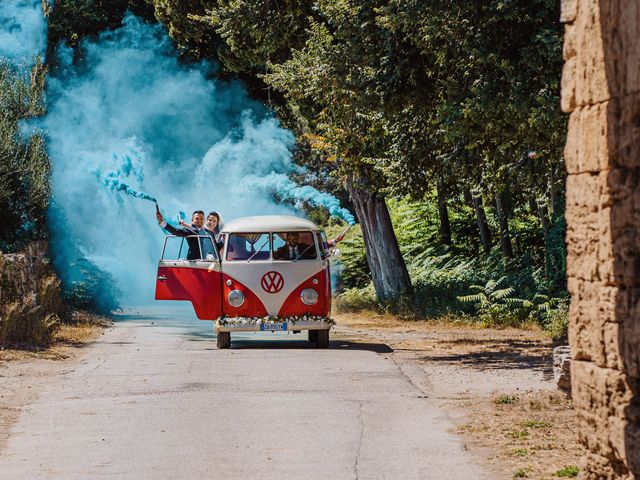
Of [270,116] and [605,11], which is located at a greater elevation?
[270,116]

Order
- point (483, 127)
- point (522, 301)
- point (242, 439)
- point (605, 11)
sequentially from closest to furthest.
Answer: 1. point (605, 11)
2. point (242, 439)
3. point (483, 127)
4. point (522, 301)

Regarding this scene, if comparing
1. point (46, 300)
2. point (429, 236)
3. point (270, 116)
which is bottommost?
point (46, 300)

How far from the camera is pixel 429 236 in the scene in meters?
36.9

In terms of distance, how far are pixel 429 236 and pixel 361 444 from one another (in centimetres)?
2640

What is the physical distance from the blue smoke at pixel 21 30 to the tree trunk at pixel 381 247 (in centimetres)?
995

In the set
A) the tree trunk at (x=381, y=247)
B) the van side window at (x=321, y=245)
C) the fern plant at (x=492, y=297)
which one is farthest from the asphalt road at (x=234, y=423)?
the tree trunk at (x=381, y=247)

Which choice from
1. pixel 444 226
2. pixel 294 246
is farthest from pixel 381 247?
pixel 294 246

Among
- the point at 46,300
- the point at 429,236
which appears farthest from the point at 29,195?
the point at 429,236

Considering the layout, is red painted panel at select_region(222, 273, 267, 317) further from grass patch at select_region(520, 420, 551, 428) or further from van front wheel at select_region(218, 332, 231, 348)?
grass patch at select_region(520, 420, 551, 428)

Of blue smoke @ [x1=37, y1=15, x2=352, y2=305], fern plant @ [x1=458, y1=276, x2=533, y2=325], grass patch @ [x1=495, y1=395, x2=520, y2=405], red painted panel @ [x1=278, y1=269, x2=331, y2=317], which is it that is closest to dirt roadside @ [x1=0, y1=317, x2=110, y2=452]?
red painted panel @ [x1=278, y1=269, x2=331, y2=317]

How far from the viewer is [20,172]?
90.3ft

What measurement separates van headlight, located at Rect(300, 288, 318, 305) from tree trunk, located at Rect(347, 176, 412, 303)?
11.5 m

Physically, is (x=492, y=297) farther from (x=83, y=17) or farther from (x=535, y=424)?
(x=83, y=17)

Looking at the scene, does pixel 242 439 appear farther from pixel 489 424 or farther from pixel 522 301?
pixel 522 301
